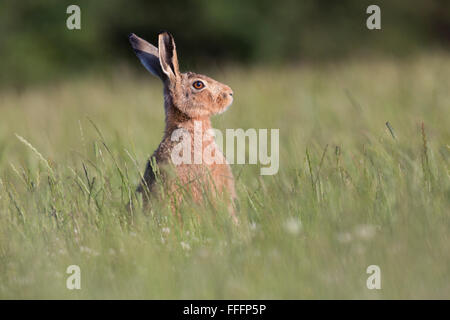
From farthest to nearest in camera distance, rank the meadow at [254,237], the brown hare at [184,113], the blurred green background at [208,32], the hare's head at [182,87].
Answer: the blurred green background at [208,32] → the hare's head at [182,87] → the brown hare at [184,113] → the meadow at [254,237]

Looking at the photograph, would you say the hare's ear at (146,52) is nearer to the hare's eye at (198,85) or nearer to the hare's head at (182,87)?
the hare's head at (182,87)

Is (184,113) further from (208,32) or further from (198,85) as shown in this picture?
(208,32)

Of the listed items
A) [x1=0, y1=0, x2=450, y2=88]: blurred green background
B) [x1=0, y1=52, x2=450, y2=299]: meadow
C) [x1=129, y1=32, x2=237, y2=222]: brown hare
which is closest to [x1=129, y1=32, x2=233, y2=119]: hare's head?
[x1=129, y1=32, x2=237, y2=222]: brown hare

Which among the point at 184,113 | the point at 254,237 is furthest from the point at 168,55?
the point at 254,237

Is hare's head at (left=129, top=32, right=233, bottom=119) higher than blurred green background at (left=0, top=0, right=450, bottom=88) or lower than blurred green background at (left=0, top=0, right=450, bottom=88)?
lower

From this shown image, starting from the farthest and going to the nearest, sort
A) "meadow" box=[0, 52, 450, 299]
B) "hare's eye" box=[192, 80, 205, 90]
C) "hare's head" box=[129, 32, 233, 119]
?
"hare's eye" box=[192, 80, 205, 90] < "hare's head" box=[129, 32, 233, 119] < "meadow" box=[0, 52, 450, 299]

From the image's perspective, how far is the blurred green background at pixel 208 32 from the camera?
1847cm

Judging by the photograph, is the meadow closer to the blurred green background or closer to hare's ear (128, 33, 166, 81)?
hare's ear (128, 33, 166, 81)

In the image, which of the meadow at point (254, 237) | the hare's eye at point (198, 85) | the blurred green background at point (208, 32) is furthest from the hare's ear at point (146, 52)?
the blurred green background at point (208, 32)

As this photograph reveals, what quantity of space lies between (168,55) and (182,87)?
293mm

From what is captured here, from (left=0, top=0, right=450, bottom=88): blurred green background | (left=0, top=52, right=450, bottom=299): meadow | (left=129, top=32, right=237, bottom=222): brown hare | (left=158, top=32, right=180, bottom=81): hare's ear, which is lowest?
(left=0, top=52, right=450, bottom=299): meadow

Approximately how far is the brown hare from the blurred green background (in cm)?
1297

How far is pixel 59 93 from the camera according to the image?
39.0 feet

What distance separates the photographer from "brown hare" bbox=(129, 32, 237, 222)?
4551mm
